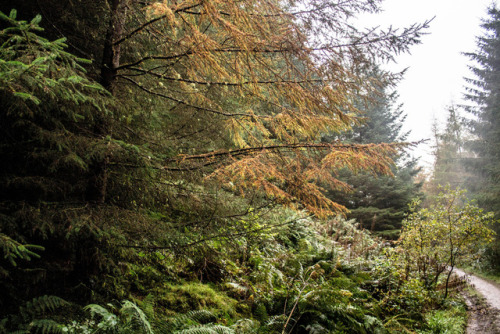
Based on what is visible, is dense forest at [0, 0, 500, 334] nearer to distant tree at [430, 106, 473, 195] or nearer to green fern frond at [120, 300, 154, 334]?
green fern frond at [120, 300, 154, 334]

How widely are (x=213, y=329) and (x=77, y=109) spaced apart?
262cm

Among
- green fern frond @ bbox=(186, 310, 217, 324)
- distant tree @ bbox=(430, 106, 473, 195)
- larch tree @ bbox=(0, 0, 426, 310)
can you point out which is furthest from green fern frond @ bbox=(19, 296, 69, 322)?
distant tree @ bbox=(430, 106, 473, 195)

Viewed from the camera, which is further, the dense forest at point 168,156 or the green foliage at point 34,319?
the dense forest at point 168,156

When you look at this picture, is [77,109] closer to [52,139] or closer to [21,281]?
[52,139]

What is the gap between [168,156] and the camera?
3.58 meters

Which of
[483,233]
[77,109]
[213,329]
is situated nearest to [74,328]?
[213,329]

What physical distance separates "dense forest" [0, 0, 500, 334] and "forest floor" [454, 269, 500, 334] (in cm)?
231

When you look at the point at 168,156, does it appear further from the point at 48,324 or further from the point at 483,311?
the point at 483,311

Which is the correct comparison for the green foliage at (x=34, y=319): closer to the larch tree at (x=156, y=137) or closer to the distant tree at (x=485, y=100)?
the larch tree at (x=156, y=137)

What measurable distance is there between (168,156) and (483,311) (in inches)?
374

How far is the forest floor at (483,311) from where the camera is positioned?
611 cm

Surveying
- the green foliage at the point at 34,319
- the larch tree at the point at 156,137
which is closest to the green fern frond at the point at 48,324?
the green foliage at the point at 34,319

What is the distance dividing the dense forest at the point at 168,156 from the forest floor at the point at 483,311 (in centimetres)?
231

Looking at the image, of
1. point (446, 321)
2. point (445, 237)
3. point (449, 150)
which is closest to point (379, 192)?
point (445, 237)
